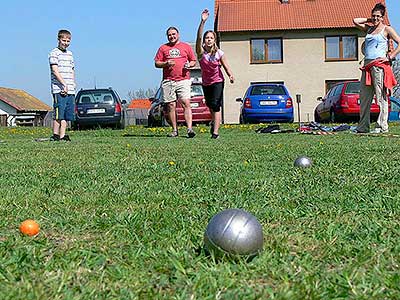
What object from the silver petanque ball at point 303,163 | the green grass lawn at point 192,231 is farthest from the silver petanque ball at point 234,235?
the silver petanque ball at point 303,163

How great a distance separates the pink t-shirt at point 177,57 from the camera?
39.6ft

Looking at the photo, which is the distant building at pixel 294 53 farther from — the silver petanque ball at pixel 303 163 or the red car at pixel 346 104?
the silver petanque ball at pixel 303 163

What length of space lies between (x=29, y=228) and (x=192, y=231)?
2.54ft

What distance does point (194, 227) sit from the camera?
10.4ft

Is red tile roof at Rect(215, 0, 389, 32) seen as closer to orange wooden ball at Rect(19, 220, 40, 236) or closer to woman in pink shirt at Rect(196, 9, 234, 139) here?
woman in pink shirt at Rect(196, 9, 234, 139)

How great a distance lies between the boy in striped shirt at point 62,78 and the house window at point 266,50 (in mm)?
29385

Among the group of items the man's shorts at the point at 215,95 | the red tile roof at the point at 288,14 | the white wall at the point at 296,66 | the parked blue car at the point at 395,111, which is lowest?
the parked blue car at the point at 395,111

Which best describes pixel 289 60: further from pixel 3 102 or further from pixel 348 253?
pixel 3 102

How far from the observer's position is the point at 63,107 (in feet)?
37.7

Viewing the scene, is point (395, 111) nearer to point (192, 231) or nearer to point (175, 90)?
point (175, 90)

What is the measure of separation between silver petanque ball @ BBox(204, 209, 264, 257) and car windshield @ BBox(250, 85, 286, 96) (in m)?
20.3

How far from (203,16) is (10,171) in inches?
260

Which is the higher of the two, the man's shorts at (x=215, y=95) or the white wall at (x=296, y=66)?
the white wall at (x=296, y=66)

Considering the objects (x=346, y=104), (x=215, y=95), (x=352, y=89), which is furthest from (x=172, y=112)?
(x=352, y=89)
